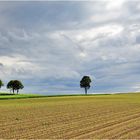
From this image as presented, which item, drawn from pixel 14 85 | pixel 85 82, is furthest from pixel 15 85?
pixel 85 82

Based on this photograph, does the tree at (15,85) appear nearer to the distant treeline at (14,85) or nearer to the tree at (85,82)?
the distant treeline at (14,85)

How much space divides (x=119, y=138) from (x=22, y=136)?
4.56 m

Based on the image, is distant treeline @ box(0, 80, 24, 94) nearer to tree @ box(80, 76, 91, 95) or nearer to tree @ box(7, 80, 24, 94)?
tree @ box(7, 80, 24, 94)

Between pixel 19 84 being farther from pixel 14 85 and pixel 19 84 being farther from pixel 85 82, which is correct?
pixel 85 82

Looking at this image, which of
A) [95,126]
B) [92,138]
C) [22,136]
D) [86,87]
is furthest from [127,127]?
[86,87]

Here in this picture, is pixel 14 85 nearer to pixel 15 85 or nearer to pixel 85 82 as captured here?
pixel 15 85

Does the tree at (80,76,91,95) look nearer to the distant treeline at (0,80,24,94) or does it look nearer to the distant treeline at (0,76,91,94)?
the distant treeline at (0,76,91,94)

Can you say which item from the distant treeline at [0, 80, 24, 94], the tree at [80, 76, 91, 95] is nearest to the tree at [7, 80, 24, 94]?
the distant treeline at [0, 80, 24, 94]

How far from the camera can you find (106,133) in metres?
18.1

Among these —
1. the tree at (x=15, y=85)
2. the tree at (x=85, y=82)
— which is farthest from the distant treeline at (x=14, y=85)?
the tree at (x=85, y=82)

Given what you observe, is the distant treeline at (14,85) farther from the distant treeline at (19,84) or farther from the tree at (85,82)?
the tree at (85,82)

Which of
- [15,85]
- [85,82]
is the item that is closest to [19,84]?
[15,85]

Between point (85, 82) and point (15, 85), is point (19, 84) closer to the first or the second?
point (15, 85)

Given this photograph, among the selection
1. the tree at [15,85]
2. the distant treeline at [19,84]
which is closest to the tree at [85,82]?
the distant treeline at [19,84]
